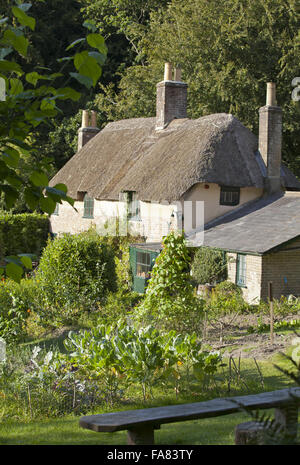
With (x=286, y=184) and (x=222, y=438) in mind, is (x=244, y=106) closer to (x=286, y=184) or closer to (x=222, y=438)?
(x=286, y=184)

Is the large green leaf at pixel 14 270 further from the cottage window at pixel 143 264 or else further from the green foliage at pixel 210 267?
the cottage window at pixel 143 264

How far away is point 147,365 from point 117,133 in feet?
71.1

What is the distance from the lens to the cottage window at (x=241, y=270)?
18.4 metres

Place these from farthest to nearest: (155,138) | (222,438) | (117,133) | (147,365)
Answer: (117,133) < (155,138) < (147,365) < (222,438)

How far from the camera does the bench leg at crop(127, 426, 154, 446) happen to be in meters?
4.81

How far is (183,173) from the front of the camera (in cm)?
2131

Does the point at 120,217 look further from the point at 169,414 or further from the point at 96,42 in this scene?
the point at 96,42

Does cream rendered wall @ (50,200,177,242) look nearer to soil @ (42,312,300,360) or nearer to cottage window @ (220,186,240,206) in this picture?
cottage window @ (220,186,240,206)

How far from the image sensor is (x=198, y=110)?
30.7m

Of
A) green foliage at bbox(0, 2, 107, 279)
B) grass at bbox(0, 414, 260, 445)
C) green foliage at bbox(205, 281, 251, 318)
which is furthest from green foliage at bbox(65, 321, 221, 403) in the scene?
green foliage at bbox(205, 281, 251, 318)

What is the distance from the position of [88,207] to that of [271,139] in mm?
8917

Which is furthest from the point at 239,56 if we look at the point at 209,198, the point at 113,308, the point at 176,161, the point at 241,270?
the point at 113,308

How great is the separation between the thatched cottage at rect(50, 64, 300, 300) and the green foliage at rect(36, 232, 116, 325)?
161 inches

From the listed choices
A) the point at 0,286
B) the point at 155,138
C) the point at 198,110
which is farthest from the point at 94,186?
the point at 0,286
